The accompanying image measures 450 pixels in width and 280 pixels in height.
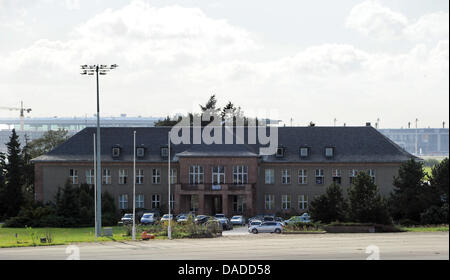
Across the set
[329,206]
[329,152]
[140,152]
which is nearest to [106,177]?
[140,152]

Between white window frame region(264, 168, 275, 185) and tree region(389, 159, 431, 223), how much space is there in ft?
93.1

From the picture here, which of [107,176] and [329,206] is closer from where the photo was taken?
[329,206]

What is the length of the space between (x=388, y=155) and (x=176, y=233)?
141 feet

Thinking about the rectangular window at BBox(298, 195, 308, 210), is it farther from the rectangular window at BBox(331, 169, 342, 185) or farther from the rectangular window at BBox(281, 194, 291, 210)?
the rectangular window at BBox(331, 169, 342, 185)

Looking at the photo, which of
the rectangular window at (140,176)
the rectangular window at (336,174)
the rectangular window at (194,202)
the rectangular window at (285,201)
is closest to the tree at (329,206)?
the rectangular window at (336,174)

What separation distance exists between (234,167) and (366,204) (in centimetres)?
3175

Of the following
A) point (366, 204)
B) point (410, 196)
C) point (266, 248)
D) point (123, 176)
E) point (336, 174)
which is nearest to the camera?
point (266, 248)

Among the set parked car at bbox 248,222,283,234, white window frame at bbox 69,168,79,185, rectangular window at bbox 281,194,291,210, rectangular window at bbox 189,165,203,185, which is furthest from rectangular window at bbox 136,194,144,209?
parked car at bbox 248,222,283,234

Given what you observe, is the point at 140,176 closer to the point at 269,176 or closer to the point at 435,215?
the point at 269,176

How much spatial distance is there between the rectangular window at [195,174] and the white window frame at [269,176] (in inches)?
363

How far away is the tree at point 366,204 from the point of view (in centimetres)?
7219

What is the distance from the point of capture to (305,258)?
1811 inches

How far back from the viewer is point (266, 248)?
54.0 m

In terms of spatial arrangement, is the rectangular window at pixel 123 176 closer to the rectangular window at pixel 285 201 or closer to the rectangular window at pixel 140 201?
the rectangular window at pixel 140 201
